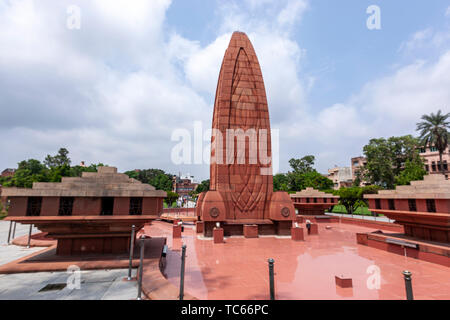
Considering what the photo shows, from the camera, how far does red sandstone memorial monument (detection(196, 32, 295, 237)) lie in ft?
51.1

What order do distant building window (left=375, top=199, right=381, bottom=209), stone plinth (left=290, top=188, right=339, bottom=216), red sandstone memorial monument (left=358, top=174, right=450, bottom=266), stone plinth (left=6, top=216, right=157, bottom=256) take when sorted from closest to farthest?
1. stone plinth (left=6, top=216, right=157, bottom=256)
2. red sandstone memorial monument (left=358, top=174, right=450, bottom=266)
3. distant building window (left=375, top=199, right=381, bottom=209)
4. stone plinth (left=290, top=188, right=339, bottom=216)

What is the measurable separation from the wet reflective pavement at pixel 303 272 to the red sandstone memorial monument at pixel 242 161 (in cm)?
310

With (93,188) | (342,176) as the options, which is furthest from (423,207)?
(342,176)

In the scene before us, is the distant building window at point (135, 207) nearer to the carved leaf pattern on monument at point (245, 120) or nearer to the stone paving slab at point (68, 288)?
the stone paving slab at point (68, 288)

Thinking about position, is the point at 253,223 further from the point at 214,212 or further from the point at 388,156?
the point at 388,156

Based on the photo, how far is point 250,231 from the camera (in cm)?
1522

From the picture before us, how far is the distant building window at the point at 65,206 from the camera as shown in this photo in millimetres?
7984

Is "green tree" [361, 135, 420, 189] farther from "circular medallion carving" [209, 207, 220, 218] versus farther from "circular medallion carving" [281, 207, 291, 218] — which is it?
"circular medallion carving" [209, 207, 220, 218]

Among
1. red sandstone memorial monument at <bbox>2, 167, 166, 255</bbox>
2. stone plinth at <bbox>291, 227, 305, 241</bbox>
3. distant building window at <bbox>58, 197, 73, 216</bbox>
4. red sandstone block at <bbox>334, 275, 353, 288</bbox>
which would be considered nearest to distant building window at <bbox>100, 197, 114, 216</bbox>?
red sandstone memorial monument at <bbox>2, 167, 166, 255</bbox>

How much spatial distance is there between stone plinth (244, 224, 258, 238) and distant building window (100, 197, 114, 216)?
9441 mm

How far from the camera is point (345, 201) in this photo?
3200 centimetres

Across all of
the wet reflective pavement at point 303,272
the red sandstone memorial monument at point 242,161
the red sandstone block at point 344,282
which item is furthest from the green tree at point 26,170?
the red sandstone block at point 344,282

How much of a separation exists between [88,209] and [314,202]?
2472cm

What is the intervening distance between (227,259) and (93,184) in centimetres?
650
